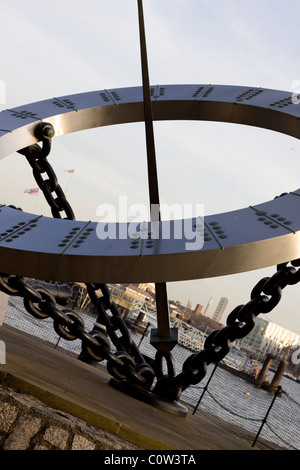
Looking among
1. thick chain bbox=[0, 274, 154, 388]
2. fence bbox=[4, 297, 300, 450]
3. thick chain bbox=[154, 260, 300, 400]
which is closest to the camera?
thick chain bbox=[0, 274, 154, 388]

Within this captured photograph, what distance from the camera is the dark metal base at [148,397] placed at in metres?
4.21

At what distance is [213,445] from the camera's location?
3.66 metres

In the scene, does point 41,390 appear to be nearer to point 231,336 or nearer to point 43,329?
point 231,336

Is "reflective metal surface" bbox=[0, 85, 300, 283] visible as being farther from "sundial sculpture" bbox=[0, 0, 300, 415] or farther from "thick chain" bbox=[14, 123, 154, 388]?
"thick chain" bbox=[14, 123, 154, 388]

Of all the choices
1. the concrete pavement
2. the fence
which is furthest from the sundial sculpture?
the fence

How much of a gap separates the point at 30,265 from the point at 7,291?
1.66 feet

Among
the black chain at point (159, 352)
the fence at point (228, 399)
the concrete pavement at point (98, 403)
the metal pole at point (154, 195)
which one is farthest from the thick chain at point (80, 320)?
the fence at point (228, 399)

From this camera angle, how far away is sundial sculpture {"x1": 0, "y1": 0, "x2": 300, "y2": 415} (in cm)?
311

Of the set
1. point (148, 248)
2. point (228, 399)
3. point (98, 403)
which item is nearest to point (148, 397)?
point (98, 403)

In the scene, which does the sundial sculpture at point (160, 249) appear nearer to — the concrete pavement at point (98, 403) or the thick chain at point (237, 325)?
the thick chain at point (237, 325)

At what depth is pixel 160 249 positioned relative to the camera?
3131mm

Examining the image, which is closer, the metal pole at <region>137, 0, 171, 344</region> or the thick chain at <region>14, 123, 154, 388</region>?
the thick chain at <region>14, 123, 154, 388</region>

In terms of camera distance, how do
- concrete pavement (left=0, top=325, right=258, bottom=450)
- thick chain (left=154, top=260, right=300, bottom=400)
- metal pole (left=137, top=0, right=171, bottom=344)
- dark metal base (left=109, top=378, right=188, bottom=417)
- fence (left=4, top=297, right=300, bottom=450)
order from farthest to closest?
1. fence (left=4, top=297, right=300, bottom=450)
2. metal pole (left=137, top=0, right=171, bottom=344)
3. dark metal base (left=109, top=378, right=188, bottom=417)
4. thick chain (left=154, top=260, right=300, bottom=400)
5. concrete pavement (left=0, top=325, right=258, bottom=450)

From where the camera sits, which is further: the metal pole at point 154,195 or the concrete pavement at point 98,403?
the metal pole at point 154,195
